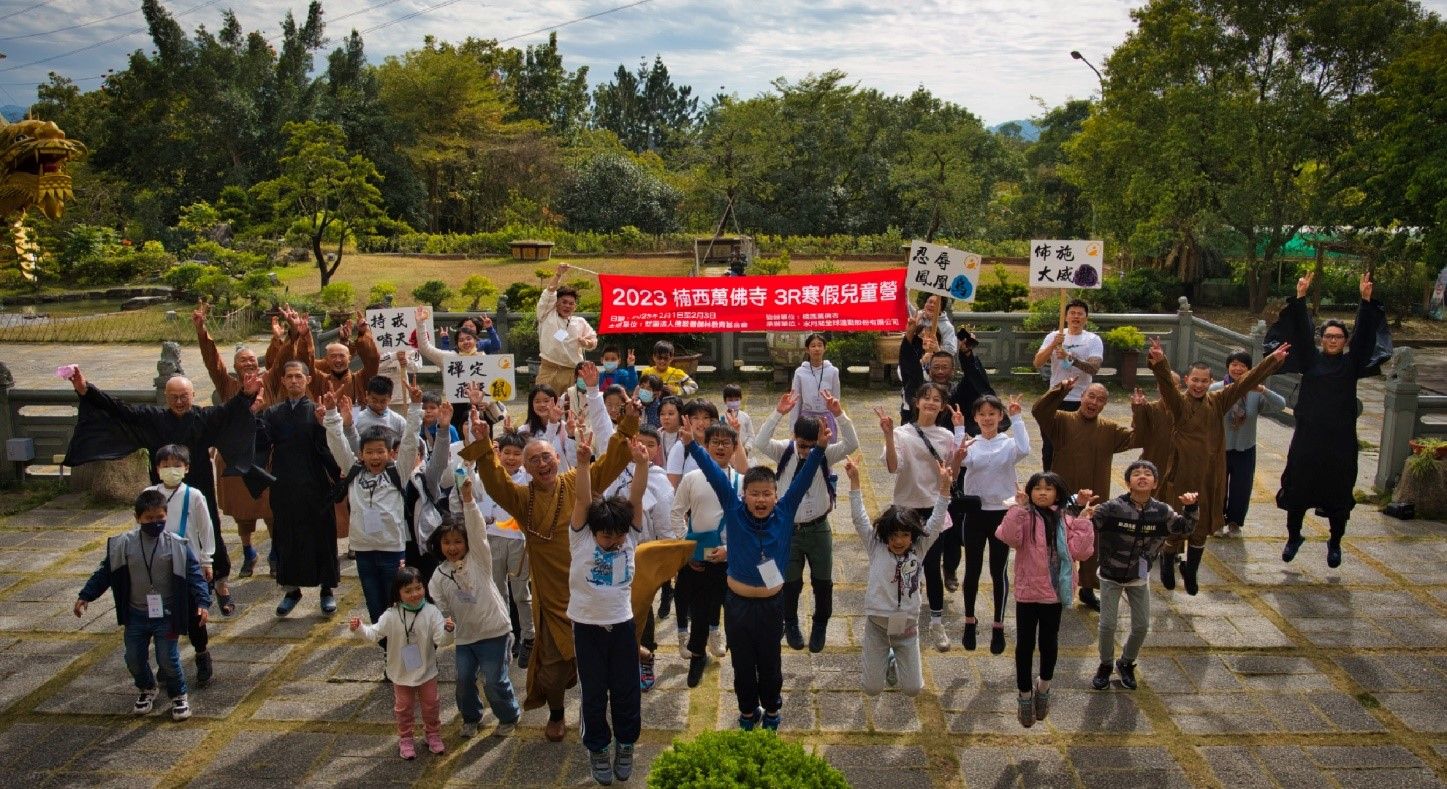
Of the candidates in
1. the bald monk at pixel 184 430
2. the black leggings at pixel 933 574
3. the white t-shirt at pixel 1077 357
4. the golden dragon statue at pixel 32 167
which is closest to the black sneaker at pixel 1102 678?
the black leggings at pixel 933 574

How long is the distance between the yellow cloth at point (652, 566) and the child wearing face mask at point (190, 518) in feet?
9.00

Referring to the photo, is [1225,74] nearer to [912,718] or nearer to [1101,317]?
[1101,317]

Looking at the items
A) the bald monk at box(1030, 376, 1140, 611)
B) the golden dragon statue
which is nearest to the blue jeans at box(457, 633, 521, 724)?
the golden dragon statue

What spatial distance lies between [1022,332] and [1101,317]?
1102 mm

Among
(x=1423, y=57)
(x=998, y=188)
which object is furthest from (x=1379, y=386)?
(x=998, y=188)

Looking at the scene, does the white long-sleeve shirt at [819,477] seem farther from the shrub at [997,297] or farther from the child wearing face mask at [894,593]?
the shrub at [997,297]

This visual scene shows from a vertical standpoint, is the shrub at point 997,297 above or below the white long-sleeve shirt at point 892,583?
above

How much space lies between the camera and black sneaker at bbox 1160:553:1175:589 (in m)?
8.09

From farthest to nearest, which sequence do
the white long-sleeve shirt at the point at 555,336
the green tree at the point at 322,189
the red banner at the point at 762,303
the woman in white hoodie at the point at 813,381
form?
the green tree at the point at 322,189
the red banner at the point at 762,303
the white long-sleeve shirt at the point at 555,336
the woman in white hoodie at the point at 813,381

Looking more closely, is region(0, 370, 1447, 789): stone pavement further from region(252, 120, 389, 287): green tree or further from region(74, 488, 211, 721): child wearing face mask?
region(252, 120, 389, 287): green tree

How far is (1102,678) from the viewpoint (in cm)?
658

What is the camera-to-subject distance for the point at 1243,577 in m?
8.47

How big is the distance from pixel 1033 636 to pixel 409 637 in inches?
136

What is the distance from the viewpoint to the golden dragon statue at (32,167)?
251 inches
